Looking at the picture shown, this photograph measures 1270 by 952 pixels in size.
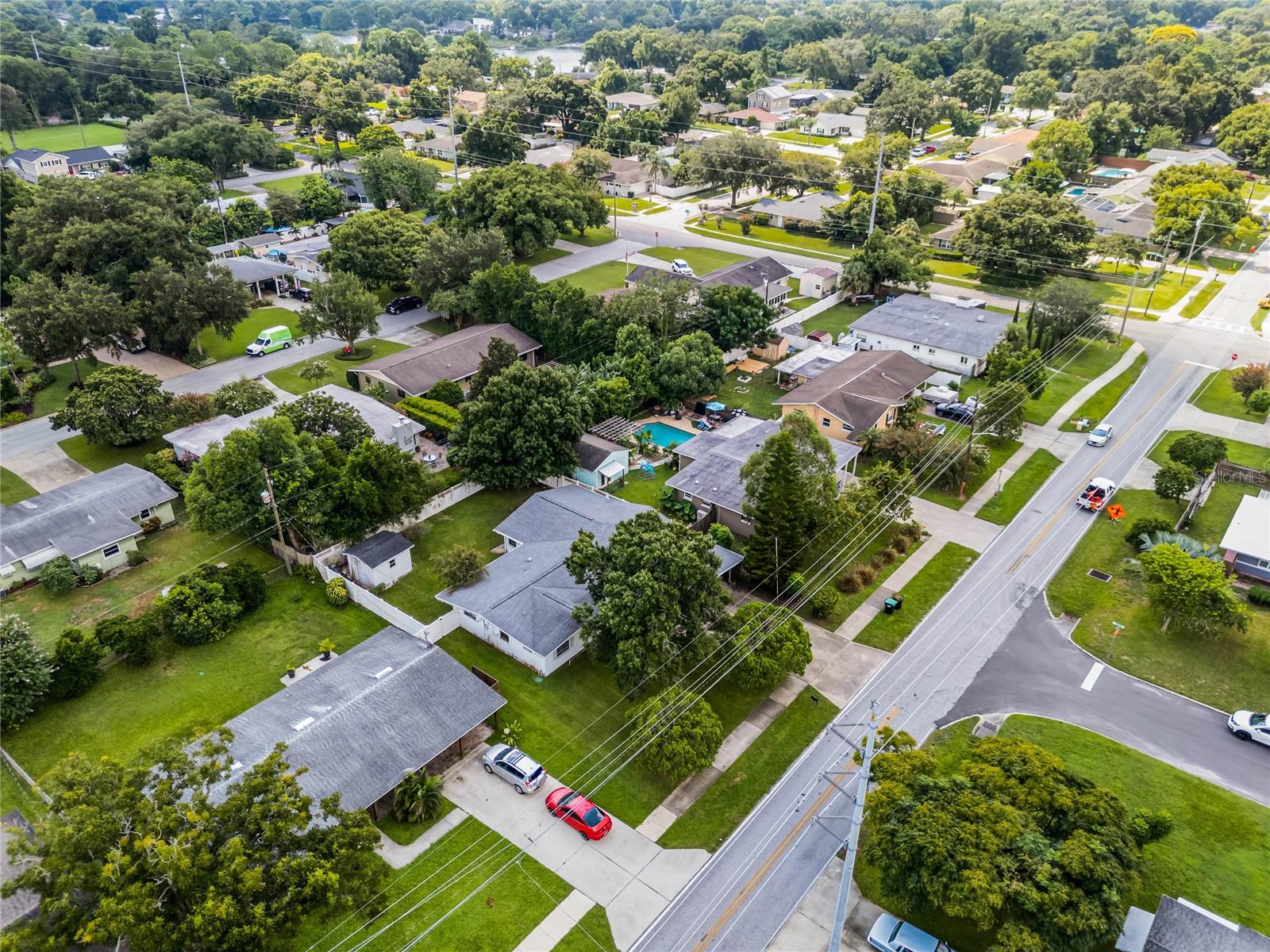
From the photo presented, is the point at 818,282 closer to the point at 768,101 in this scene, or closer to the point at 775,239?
the point at 775,239

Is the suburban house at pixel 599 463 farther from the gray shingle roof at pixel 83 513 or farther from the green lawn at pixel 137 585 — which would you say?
the gray shingle roof at pixel 83 513

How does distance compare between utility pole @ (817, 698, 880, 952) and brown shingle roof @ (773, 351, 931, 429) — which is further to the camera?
brown shingle roof @ (773, 351, 931, 429)

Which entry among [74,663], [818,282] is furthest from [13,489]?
[818,282]

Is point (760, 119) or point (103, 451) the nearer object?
point (103, 451)

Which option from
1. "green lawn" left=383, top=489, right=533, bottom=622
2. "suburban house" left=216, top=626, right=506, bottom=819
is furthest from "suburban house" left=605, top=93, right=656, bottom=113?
"suburban house" left=216, top=626, right=506, bottom=819

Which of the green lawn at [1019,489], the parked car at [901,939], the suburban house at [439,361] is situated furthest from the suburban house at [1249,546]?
the suburban house at [439,361]

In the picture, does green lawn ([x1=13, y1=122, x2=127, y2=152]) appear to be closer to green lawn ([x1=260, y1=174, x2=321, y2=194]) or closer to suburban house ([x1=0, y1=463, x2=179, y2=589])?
green lawn ([x1=260, y1=174, x2=321, y2=194])
